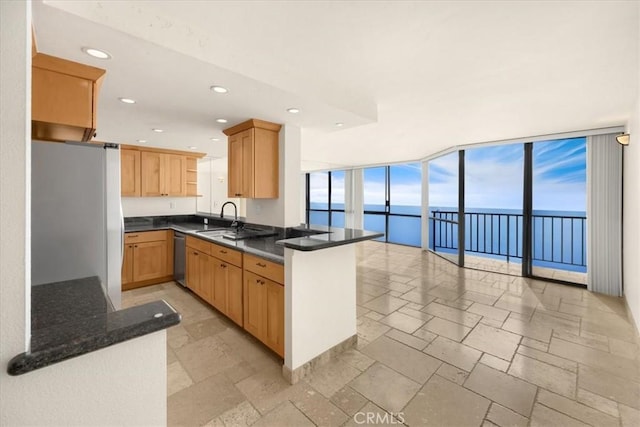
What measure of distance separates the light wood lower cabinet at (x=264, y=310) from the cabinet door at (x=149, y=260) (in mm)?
2415

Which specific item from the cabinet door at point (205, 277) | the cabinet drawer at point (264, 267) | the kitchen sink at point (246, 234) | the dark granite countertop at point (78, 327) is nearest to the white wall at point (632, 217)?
the cabinet drawer at point (264, 267)

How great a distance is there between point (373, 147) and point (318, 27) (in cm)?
415

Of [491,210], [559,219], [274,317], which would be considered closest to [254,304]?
[274,317]

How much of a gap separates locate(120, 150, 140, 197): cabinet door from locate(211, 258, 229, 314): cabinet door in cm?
246

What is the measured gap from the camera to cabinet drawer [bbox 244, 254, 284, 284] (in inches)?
87.8

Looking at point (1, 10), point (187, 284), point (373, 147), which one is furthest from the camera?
point (373, 147)

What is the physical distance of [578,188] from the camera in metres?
4.68

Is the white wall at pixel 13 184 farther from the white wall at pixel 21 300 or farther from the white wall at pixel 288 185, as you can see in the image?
the white wall at pixel 288 185

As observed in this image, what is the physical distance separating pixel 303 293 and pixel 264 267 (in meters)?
0.46

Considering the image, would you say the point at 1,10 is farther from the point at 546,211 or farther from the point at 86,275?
the point at 546,211

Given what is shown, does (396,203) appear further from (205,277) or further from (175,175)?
(205,277)

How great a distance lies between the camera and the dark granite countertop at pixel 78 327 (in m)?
0.70

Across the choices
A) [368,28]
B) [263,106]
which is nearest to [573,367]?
[368,28]

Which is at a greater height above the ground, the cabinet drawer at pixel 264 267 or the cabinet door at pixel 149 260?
the cabinet drawer at pixel 264 267
